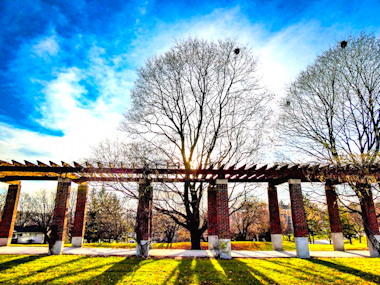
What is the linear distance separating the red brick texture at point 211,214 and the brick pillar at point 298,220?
481cm

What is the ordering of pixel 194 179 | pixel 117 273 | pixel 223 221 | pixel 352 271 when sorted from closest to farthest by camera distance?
pixel 117 273 → pixel 352 271 → pixel 223 221 → pixel 194 179

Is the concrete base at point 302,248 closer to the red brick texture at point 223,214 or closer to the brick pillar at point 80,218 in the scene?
the red brick texture at point 223,214

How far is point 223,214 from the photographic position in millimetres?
11984

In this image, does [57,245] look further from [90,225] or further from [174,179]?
[90,225]

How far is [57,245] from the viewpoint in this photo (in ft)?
38.9

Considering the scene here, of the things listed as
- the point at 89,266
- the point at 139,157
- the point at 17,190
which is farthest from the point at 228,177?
the point at 17,190

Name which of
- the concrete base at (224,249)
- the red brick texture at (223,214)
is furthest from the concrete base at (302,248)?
the red brick texture at (223,214)

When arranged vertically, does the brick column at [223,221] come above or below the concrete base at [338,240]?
above

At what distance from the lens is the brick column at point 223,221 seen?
11.5 meters

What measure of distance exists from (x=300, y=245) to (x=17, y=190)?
59.8 ft

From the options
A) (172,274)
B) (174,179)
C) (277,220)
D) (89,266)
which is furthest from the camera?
(277,220)

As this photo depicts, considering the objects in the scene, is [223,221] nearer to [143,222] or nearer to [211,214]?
[211,214]

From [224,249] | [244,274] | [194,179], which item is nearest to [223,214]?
[224,249]

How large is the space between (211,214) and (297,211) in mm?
A: 5286
